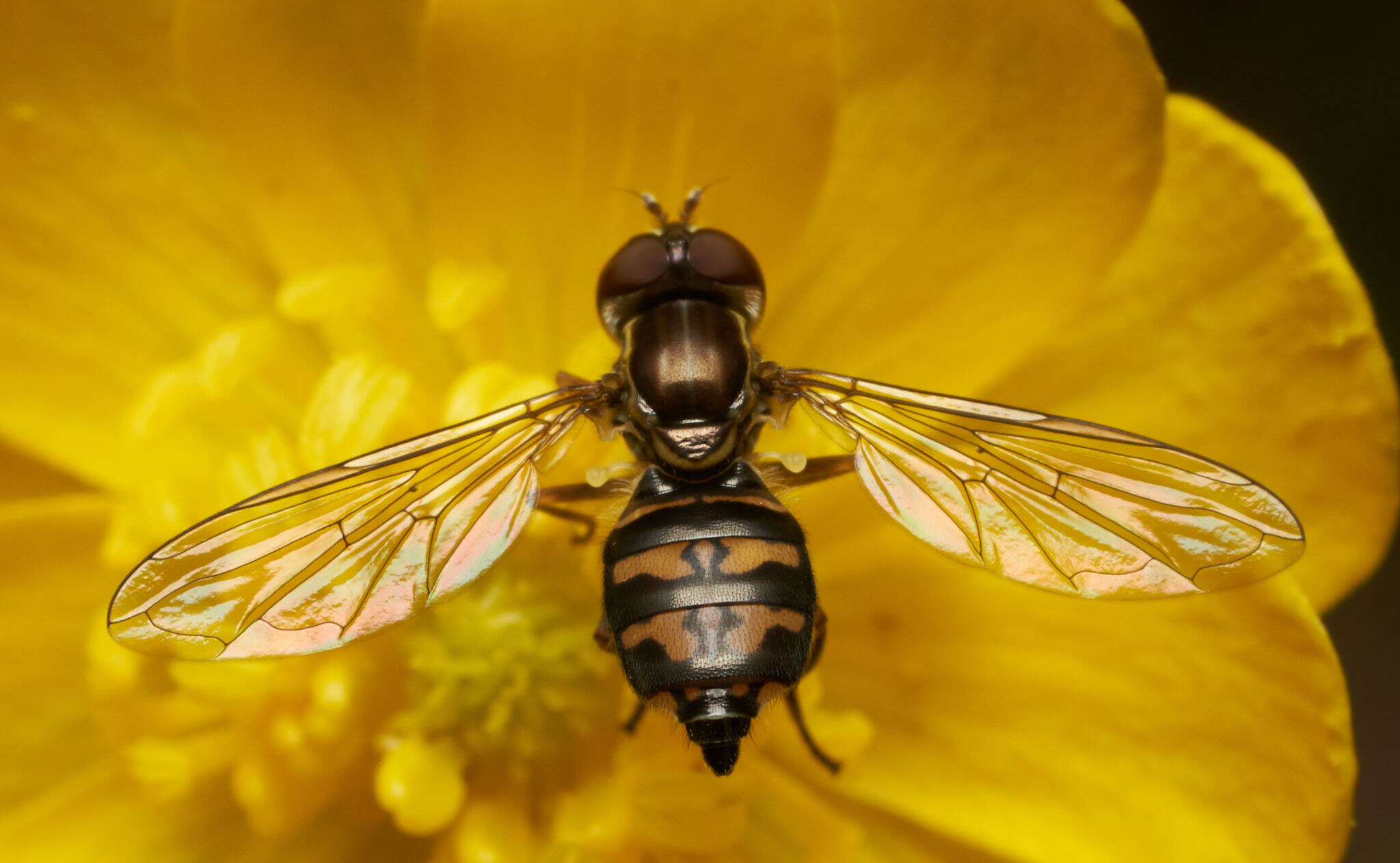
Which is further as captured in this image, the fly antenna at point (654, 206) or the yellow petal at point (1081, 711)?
the fly antenna at point (654, 206)

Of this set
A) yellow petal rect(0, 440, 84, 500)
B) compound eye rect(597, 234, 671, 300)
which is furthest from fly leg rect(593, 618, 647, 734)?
yellow petal rect(0, 440, 84, 500)

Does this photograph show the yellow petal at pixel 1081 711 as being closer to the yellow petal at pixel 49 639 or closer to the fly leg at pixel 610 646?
the fly leg at pixel 610 646

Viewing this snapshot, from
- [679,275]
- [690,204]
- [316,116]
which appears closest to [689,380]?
[679,275]

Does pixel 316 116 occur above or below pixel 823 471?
above

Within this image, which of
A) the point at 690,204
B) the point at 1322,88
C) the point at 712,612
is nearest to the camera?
the point at 712,612

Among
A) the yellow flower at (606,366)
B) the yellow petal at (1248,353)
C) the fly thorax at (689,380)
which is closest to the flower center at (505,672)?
the yellow flower at (606,366)

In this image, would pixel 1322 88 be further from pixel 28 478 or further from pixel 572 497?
pixel 28 478

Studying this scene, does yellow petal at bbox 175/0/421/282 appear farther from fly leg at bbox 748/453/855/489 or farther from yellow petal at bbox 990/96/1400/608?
yellow petal at bbox 990/96/1400/608
